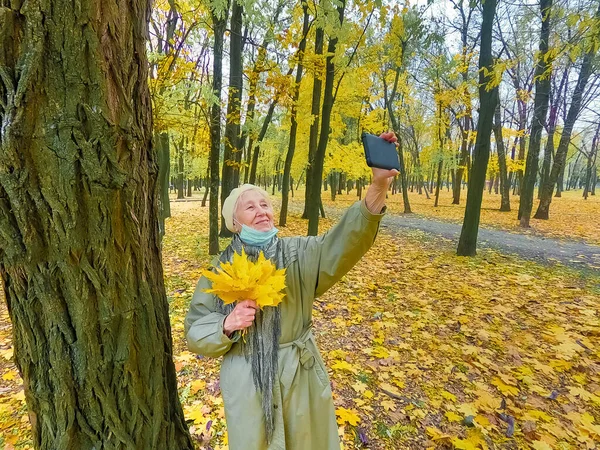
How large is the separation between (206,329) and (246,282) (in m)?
0.35

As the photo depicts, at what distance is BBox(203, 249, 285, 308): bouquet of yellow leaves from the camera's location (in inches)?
49.1

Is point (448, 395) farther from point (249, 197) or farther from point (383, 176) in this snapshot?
point (249, 197)

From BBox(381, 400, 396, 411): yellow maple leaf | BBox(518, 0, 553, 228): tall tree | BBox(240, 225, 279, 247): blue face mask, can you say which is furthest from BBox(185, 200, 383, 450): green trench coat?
BBox(518, 0, 553, 228): tall tree

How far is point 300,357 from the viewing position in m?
1.50

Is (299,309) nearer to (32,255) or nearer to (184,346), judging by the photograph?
(32,255)

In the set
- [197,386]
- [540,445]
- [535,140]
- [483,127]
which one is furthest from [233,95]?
[535,140]

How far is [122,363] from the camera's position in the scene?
1294mm

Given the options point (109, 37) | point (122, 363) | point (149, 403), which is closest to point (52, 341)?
point (122, 363)

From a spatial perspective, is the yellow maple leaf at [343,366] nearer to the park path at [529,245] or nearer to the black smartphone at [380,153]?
the black smartphone at [380,153]

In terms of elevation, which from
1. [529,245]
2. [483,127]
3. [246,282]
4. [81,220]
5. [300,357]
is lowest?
[529,245]

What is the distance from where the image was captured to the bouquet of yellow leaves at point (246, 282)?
4.09 feet

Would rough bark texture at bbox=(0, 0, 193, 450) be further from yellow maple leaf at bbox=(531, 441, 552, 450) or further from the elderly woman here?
yellow maple leaf at bbox=(531, 441, 552, 450)

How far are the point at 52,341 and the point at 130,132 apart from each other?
86 centimetres

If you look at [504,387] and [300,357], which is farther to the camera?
[504,387]
